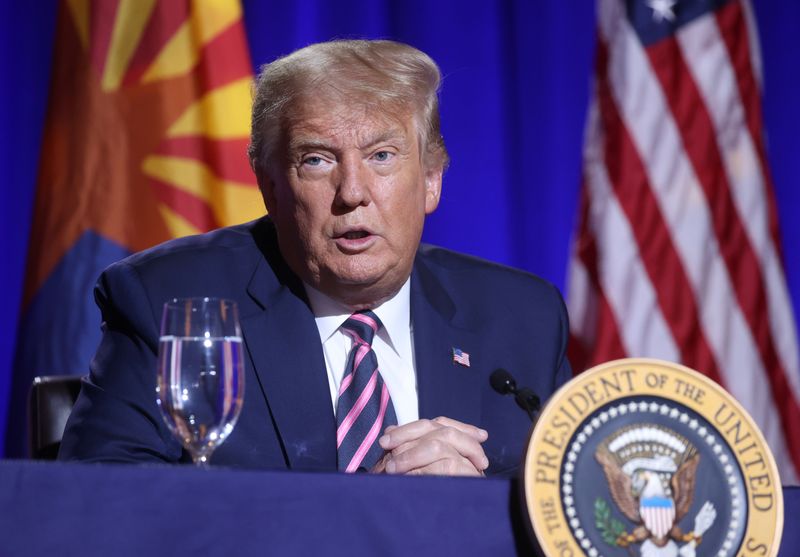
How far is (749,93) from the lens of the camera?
3.00 meters

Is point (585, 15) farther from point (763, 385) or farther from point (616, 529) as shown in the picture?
point (616, 529)

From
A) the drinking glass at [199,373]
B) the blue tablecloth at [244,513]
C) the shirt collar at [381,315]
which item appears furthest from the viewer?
the shirt collar at [381,315]

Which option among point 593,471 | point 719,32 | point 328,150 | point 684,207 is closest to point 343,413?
point 328,150

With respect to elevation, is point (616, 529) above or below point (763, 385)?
above

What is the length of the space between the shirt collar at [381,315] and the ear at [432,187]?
17 cm

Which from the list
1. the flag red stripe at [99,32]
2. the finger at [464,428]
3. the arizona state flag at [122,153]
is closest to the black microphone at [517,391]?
the finger at [464,428]

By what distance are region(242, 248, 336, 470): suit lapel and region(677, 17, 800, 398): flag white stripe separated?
5.83 feet

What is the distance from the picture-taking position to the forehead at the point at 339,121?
1.66 metres

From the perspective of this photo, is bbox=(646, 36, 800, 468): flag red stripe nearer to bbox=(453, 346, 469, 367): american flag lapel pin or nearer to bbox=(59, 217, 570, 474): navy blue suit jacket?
bbox=(59, 217, 570, 474): navy blue suit jacket

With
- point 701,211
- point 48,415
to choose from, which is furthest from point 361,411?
point 701,211

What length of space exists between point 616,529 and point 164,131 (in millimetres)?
2163

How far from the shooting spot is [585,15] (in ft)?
10.6

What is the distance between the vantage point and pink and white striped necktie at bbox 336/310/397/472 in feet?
5.04

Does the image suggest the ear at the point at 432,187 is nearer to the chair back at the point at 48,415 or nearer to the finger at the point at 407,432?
the finger at the point at 407,432
